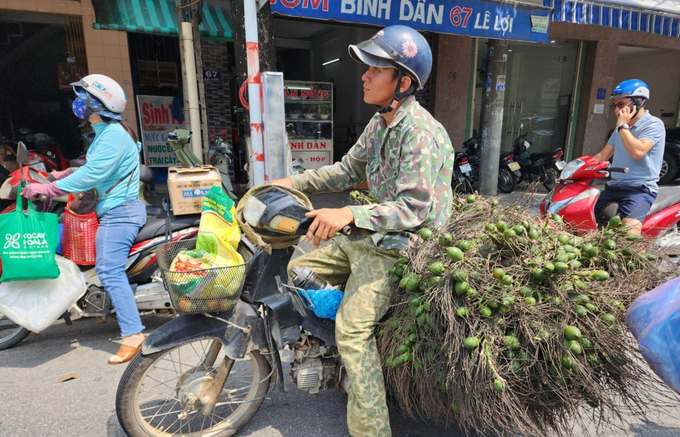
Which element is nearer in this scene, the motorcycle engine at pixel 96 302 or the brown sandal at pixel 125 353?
the brown sandal at pixel 125 353

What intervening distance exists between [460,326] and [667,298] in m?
0.80

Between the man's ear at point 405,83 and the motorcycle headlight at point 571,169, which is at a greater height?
the man's ear at point 405,83

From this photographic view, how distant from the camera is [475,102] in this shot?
10711mm

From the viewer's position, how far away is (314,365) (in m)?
2.04

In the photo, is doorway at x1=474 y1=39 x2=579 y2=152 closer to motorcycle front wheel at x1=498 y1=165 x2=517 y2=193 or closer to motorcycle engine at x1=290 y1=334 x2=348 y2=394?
motorcycle front wheel at x1=498 y1=165 x2=517 y2=193

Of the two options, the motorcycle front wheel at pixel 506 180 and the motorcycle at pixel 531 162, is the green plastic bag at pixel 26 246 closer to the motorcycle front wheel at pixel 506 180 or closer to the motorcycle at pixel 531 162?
the motorcycle front wheel at pixel 506 180

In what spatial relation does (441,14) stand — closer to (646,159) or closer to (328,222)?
(646,159)

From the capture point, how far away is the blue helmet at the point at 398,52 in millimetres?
1762

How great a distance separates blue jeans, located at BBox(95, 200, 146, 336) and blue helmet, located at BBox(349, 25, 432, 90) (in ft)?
6.81

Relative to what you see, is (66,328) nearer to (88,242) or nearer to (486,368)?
(88,242)

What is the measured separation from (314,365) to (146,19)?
6349 millimetres

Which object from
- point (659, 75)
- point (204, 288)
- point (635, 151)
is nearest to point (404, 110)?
point (204, 288)

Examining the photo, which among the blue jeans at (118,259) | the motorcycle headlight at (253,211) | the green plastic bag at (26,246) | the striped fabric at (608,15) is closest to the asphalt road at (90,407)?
the blue jeans at (118,259)

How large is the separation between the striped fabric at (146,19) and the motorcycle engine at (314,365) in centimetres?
601
